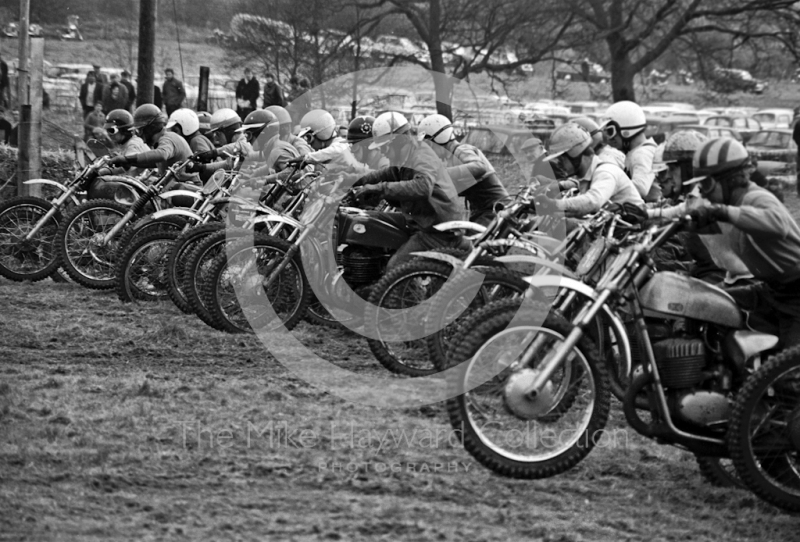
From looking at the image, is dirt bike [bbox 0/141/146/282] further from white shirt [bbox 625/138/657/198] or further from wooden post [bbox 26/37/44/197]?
white shirt [bbox 625/138/657/198]

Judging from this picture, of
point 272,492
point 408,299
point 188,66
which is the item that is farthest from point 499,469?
point 188,66

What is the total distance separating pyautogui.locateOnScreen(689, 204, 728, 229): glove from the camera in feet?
16.2

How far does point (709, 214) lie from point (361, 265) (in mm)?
3656

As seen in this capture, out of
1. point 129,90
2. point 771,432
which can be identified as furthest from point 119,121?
point 129,90

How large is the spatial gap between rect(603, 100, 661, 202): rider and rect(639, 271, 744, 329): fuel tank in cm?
368

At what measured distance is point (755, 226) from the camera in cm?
497

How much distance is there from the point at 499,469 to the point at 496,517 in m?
0.39

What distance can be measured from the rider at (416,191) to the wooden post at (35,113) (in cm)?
640

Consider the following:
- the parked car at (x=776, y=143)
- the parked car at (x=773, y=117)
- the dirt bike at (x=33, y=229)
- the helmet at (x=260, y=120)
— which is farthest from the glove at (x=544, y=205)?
the parked car at (x=773, y=117)

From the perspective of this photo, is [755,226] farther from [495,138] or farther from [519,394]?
[495,138]

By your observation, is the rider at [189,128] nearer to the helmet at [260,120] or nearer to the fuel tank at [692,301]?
the helmet at [260,120]

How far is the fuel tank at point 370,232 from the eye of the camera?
819 cm

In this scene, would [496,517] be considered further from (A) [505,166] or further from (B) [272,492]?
(A) [505,166]

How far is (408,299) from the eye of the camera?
7121 mm
